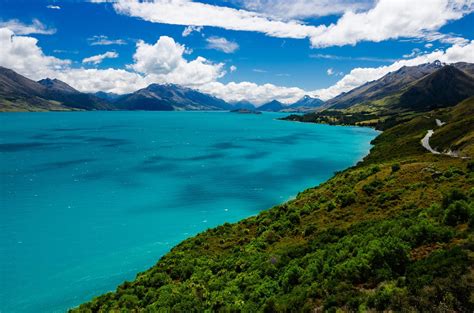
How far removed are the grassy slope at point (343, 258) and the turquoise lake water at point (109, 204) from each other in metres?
11.5

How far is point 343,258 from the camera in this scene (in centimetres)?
2406

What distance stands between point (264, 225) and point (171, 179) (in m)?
59.0

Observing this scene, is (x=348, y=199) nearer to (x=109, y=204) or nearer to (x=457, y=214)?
(x=457, y=214)

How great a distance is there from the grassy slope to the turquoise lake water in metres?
11.5

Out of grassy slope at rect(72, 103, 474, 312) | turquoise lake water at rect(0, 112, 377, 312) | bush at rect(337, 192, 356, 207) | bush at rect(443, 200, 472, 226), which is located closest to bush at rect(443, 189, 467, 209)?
grassy slope at rect(72, 103, 474, 312)

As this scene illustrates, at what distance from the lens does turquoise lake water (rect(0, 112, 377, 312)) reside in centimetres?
4475

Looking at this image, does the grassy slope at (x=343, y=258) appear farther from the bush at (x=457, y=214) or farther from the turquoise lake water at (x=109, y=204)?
the turquoise lake water at (x=109, y=204)

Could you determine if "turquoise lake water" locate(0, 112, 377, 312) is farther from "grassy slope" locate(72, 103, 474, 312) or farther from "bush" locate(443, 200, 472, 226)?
"bush" locate(443, 200, 472, 226)

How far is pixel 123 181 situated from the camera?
97.7 m

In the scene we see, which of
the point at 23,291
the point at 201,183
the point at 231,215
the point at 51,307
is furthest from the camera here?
the point at 201,183

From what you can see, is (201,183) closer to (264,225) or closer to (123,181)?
(123,181)

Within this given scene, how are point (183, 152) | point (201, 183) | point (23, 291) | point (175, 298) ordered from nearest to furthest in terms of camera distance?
point (175, 298) → point (23, 291) → point (201, 183) → point (183, 152)

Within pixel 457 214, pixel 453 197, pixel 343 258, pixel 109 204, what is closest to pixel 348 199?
pixel 453 197

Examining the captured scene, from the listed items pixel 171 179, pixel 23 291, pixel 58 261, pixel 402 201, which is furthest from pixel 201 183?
pixel 402 201
